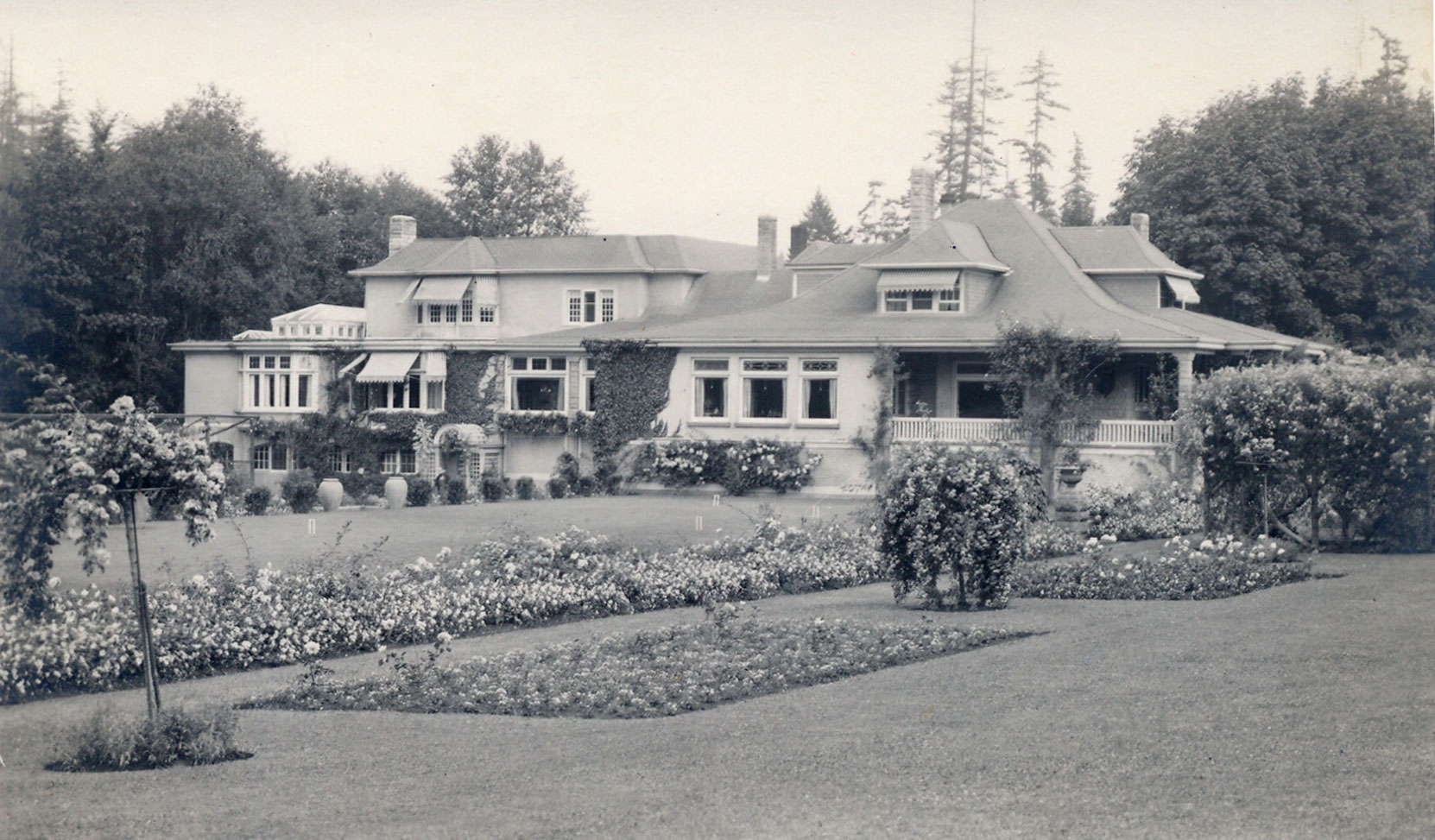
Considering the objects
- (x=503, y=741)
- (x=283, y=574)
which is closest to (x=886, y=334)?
(x=283, y=574)

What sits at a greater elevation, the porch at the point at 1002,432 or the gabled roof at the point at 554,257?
the gabled roof at the point at 554,257

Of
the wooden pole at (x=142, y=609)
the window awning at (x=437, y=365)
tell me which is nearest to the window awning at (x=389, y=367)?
the window awning at (x=437, y=365)

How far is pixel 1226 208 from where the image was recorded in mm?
46125

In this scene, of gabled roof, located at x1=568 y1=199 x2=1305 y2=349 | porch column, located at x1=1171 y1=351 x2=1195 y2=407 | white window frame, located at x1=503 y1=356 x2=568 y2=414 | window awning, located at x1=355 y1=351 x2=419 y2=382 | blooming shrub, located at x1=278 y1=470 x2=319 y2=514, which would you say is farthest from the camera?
window awning, located at x1=355 y1=351 x2=419 y2=382

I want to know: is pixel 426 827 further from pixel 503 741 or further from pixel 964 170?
→ pixel 964 170

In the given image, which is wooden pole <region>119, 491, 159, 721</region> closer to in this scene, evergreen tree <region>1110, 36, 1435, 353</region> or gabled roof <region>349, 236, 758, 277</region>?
gabled roof <region>349, 236, 758, 277</region>

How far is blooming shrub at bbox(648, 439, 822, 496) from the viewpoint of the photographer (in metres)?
34.7

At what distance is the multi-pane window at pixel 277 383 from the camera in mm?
43156

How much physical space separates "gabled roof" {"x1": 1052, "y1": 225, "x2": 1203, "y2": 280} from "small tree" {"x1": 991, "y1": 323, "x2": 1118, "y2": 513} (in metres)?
5.54

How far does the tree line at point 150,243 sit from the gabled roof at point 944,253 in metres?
20.8

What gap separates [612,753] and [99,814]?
296 centimetres

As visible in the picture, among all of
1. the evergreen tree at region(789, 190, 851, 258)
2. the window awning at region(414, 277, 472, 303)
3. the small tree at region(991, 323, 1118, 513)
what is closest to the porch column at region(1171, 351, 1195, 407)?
the small tree at region(991, 323, 1118, 513)

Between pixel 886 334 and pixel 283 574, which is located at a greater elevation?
pixel 886 334

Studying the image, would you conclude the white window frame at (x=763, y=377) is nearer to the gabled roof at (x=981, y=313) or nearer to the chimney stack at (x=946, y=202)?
the gabled roof at (x=981, y=313)
